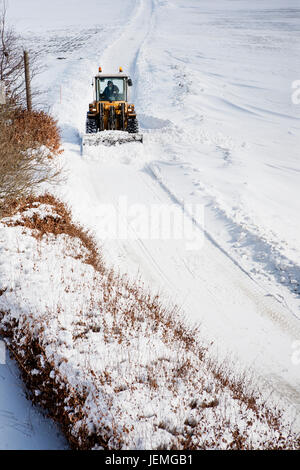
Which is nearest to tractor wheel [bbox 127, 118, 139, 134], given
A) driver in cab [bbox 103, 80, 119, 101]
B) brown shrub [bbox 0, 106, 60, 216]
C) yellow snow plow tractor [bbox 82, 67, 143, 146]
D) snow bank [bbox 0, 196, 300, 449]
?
yellow snow plow tractor [bbox 82, 67, 143, 146]

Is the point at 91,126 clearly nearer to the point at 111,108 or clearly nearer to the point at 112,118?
the point at 112,118

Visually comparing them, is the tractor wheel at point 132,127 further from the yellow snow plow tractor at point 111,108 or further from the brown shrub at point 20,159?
the brown shrub at point 20,159

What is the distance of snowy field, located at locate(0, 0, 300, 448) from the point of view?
234 inches

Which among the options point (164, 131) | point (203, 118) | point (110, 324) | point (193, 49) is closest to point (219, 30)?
point (193, 49)

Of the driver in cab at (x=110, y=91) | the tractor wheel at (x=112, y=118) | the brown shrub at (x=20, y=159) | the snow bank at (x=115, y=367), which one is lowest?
the snow bank at (x=115, y=367)

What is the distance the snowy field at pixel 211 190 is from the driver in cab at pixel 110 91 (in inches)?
76.5

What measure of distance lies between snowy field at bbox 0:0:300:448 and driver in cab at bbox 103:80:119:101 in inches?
76.5

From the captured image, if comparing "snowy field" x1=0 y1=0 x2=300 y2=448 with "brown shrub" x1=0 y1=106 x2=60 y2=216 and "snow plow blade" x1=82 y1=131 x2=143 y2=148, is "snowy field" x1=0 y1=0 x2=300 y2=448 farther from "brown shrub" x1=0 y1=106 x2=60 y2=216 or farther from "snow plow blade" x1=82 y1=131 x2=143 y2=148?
"brown shrub" x1=0 y1=106 x2=60 y2=216

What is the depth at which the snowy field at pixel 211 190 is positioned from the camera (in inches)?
234

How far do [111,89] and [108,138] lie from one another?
2.54 metres

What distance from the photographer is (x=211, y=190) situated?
1048 cm

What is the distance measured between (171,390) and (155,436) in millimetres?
636

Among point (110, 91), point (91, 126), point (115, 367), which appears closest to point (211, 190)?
point (91, 126)

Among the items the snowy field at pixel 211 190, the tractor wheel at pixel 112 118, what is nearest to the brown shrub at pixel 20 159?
the snowy field at pixel 211 190
